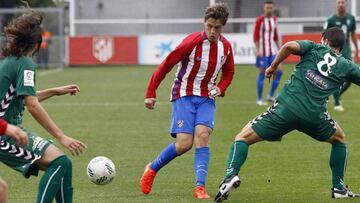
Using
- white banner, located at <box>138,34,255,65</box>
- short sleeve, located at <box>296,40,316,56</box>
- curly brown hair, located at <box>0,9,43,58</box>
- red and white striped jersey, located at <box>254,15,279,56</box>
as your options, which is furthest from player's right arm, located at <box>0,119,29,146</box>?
white banner, located at <box>138,34,255,65</box>

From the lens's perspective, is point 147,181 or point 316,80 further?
point 147,181

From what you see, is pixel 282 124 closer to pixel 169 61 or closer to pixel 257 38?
pixel 169 61

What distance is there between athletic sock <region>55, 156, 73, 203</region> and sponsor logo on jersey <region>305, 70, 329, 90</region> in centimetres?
254

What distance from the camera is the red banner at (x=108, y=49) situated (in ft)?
119

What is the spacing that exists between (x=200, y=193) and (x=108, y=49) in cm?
2780

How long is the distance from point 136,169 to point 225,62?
7.12 ft

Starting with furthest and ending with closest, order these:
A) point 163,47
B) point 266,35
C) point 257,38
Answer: point 163,47 → point 266,35 → point 257,38

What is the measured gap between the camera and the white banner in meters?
35.2

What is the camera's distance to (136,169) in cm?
1090

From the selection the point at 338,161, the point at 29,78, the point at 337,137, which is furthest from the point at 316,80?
the point at 29,78

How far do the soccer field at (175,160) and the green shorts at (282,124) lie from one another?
2.36 ft

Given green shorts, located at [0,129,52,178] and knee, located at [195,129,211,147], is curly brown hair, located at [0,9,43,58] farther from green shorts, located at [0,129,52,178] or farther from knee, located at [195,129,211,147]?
knee, located at [195,129,211,147]

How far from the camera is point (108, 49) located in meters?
36.4

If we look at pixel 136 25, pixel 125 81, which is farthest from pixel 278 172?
pixel 136 25
